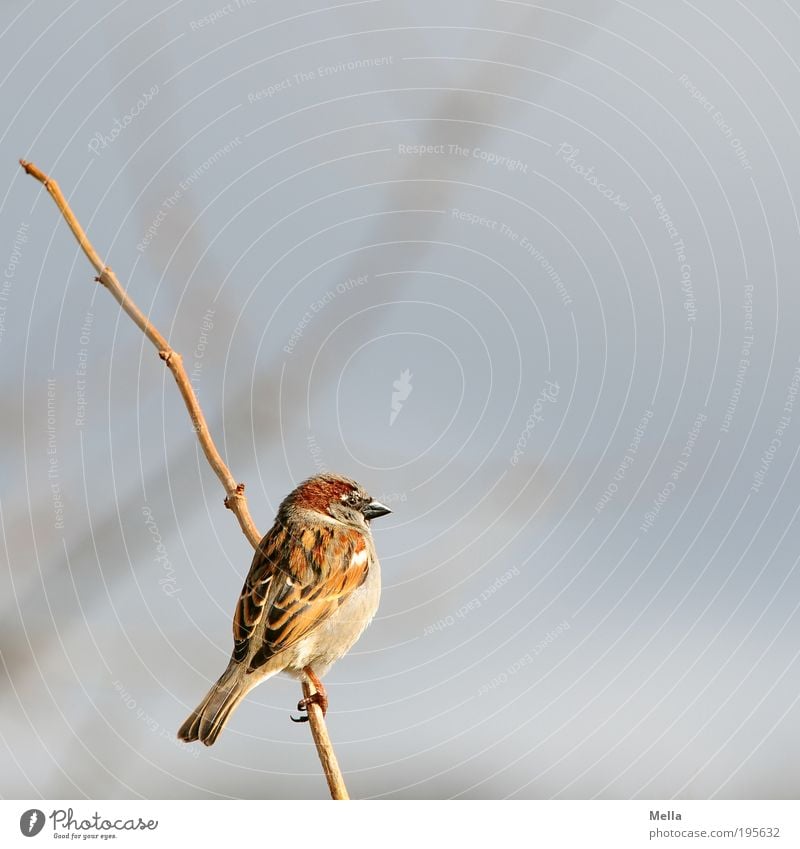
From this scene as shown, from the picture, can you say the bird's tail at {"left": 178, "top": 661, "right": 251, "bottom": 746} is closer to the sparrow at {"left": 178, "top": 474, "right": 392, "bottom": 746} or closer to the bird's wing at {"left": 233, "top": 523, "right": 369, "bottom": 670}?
Result: the sparrow at {"left": 178, "top": 474, "right": 392, "bottom": 746}

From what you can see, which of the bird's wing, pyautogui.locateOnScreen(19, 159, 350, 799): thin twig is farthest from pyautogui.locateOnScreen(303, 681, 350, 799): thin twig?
the bird's wing

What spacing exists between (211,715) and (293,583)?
22.2 inches

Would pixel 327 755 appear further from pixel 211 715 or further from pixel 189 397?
pixel 189 397

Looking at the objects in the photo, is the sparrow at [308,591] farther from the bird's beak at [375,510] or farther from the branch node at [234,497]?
the branch node at [234,497]

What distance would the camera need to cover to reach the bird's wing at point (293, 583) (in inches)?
115

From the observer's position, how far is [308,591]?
3117mm

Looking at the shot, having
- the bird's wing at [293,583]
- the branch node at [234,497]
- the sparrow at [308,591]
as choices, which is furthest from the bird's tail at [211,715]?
the branch node at [234,497]

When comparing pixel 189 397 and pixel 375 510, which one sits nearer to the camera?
pixel 189 397

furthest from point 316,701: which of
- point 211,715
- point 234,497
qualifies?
point 234,497

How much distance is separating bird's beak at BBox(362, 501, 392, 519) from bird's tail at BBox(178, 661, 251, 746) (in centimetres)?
69
